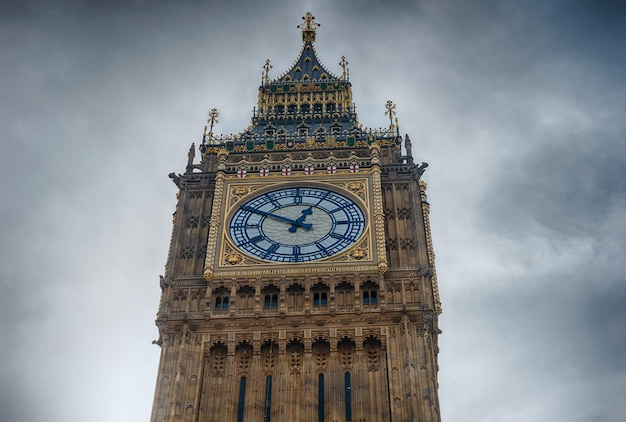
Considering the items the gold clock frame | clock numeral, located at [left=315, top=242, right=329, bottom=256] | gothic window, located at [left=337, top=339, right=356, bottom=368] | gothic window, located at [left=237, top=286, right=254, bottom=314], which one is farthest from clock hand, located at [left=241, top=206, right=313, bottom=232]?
gothic window, located at [left=337, top=339, right=356, bottom=368]

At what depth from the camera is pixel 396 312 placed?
33.2 m

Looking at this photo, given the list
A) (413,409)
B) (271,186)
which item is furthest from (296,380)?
(271,186)

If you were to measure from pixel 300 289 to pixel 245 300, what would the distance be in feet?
6.09

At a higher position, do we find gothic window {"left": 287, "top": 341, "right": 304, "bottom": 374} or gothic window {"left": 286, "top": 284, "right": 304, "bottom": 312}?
gothic window {"left": 286, "top": 284, "right": 304, "bottom": 312}

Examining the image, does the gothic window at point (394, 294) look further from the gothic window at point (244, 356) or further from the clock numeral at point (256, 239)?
the clock numeral at point (256, 239)

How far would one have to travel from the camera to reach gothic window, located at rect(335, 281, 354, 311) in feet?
110

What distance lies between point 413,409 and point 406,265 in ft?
21.3

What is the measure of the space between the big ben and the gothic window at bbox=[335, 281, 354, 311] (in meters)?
0.05

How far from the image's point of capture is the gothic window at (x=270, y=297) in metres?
33.8

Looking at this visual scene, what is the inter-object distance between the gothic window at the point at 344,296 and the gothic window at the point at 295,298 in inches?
45.7

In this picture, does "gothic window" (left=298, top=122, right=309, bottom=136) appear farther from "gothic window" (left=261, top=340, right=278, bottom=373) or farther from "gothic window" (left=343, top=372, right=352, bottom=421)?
"gothic window" (left=343, top=372, right=352, bottom=421)

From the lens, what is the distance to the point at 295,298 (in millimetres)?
33938

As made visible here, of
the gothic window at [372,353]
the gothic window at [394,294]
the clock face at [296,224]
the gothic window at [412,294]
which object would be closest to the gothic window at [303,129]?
the clock face at [296,224]

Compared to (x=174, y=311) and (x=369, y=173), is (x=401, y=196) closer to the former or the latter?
(x=369, y=173)
